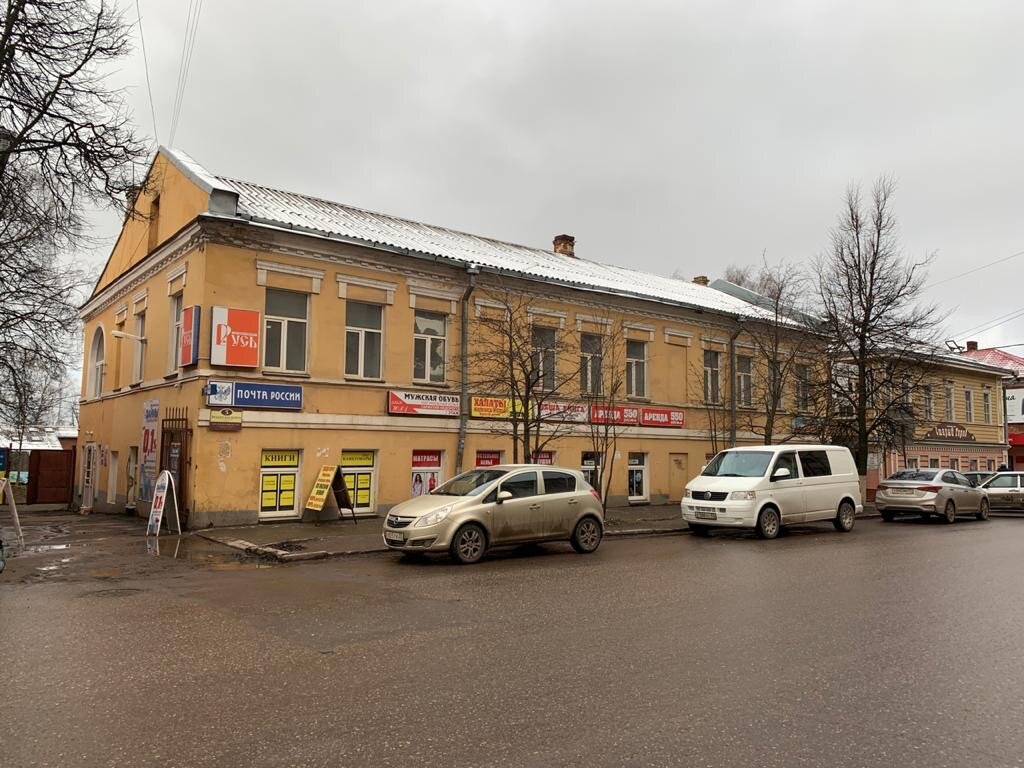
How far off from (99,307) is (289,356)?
39.8 ft

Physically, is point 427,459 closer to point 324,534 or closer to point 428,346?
point 428,346

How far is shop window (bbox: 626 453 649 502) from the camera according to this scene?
2361 centimetres

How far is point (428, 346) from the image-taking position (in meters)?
20.0

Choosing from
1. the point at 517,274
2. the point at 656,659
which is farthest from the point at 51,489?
the point at 656,659

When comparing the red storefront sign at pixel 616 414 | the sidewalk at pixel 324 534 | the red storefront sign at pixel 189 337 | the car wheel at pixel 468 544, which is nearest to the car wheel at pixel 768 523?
the sidewalk at pixel 324 534

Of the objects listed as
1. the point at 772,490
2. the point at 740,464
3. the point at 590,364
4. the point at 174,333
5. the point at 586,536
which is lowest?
the point at 586,536

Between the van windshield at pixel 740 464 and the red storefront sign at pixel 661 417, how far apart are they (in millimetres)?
6941

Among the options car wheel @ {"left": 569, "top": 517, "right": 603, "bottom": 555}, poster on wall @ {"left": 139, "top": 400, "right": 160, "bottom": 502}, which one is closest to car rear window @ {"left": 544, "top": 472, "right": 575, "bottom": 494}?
car wheel @ {"left": 569, "top": 517, "right": 603, "bottom": 555}

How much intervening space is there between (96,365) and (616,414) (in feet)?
59.5

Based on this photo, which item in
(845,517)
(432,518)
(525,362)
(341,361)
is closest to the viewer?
(432,518)

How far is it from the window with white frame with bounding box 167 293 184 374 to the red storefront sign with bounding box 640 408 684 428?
13767mm

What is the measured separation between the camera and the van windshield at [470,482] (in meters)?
12.4

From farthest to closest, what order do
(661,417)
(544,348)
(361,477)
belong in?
(661,417), (544,348), (361,477)

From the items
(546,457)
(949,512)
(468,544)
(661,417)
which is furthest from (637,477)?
(468,544)
